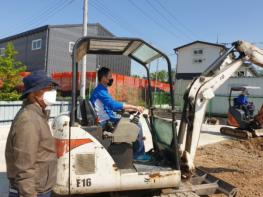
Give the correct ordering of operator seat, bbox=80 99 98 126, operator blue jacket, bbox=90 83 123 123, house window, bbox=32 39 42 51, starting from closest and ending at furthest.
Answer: operator seat, bbox=80 99 98 126, operator blue jacket, bbox=90 83 123 123, house window, bbox=32 39 42 51

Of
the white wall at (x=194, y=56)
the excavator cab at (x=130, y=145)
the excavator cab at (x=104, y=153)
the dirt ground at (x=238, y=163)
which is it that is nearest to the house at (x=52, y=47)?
the white wall at (x=194, y=56)

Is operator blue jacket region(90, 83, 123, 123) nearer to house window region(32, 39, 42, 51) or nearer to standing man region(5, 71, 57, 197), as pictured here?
standing man region(5, 71, 57, 197)

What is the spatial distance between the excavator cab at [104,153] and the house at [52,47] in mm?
23516

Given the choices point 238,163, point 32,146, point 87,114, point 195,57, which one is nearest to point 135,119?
point 87,114

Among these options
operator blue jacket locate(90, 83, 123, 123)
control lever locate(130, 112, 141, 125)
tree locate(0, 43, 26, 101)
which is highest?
tree locate(0, 43, 26, 101)

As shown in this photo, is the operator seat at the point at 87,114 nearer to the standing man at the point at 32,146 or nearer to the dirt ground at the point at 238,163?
the standing man at the point at 32,146

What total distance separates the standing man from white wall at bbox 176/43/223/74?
36.5 m

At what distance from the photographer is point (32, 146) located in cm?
286

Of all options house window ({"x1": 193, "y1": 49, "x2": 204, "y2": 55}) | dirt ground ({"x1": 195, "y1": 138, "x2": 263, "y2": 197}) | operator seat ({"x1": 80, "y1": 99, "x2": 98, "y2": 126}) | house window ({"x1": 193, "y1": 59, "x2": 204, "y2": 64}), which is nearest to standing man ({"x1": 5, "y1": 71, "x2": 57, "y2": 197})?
operator seat ({"x1": 80, "y1": 99, "x2": 98, "y2": 126})

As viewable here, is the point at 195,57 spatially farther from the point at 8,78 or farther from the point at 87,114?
the point at 87,114

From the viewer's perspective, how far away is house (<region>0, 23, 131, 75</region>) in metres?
27.8

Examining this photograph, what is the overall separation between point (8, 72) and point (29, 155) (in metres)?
13.4

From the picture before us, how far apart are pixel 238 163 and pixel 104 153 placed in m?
5.37

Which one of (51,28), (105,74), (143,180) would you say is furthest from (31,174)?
(51,28)
